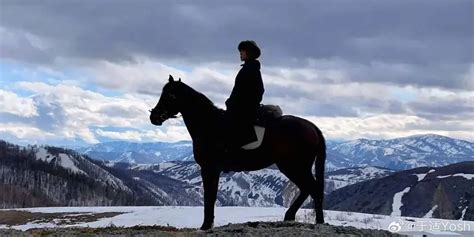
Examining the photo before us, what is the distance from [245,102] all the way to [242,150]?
98cm

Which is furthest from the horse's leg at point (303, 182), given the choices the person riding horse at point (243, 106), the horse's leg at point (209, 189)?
the horse's leg at point (209, 189)

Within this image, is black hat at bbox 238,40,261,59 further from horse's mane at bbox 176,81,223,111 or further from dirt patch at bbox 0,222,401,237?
dirt patch at bbox 0,222,401,237

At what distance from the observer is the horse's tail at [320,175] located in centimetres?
1293

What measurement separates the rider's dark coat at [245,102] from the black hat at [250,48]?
17cm

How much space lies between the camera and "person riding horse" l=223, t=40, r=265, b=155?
40.4ft

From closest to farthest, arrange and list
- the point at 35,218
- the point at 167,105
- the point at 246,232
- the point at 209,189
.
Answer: the point at 246,232 → the point at 209,189 → the point at 167,105 → the point at 35,218

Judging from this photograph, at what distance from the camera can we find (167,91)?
12.9 meters

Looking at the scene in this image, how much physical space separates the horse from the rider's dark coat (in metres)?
0.28

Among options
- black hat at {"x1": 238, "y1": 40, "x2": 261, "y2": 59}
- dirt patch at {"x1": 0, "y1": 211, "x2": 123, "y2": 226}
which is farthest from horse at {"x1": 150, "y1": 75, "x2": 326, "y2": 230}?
dirt patch at {"x1": 0, "y1": 211, "x2": 123, "y2": 226}

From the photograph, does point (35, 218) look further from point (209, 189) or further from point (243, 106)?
point (243, 106)

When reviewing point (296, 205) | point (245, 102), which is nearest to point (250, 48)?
point (245, 102)

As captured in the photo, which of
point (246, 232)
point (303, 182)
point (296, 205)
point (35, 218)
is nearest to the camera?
point (246, 232)

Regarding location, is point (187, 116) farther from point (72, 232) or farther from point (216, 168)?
point (72, 232)

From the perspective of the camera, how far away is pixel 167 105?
1284 centimetres
